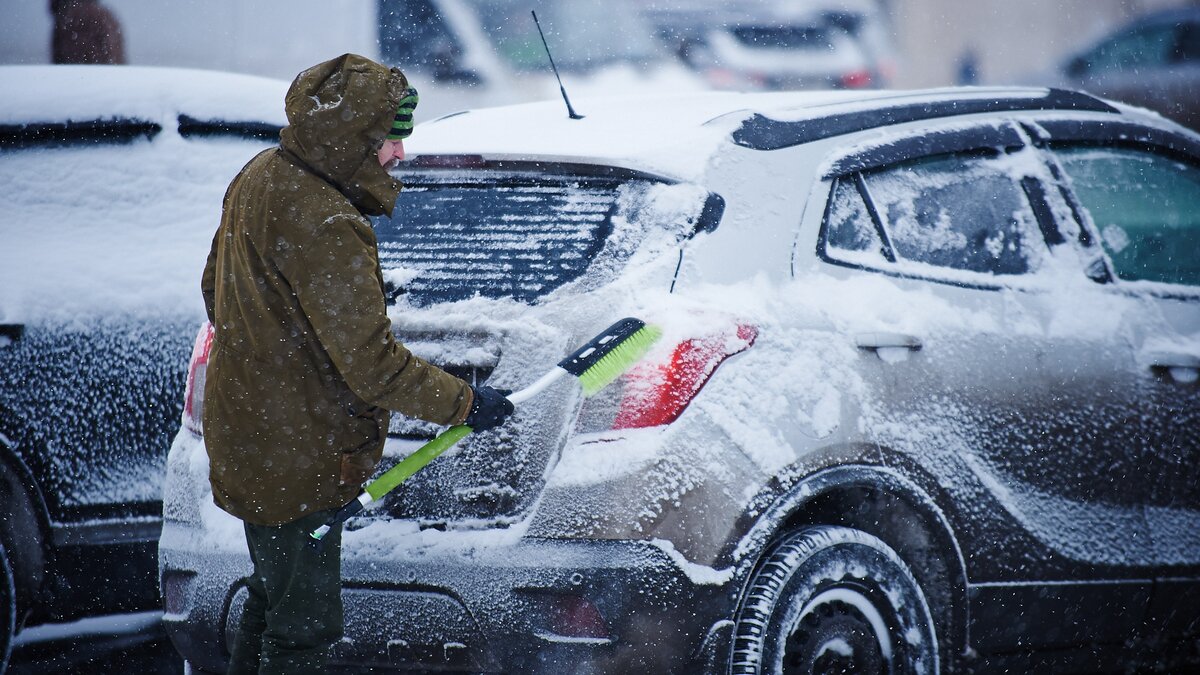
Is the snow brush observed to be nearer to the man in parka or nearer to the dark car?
the man in parka

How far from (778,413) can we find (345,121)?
1.15 m

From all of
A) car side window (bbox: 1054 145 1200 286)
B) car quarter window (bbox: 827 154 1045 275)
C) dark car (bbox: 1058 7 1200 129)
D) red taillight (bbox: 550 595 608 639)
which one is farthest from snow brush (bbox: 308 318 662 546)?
dark car (bbox: 1058 7 1200 129)

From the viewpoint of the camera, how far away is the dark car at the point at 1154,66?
1526 cm

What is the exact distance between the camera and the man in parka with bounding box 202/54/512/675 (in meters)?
2.95

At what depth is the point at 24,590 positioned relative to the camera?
4.35m

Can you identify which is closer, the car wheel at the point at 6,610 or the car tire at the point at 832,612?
the car tire at the point at 832,612

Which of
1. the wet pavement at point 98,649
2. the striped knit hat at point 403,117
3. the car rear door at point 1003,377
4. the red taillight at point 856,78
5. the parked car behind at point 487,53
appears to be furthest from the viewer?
the red taillight at point 856,78

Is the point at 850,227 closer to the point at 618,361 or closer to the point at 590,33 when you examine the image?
the point at 618,361

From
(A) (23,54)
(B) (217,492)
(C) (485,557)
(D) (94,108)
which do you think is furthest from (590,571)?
(A) (23,54)

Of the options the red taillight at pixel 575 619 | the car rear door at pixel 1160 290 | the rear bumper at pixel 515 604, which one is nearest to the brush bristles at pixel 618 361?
the rear bumper at pixel 515 604

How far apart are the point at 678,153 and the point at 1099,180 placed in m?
1.62

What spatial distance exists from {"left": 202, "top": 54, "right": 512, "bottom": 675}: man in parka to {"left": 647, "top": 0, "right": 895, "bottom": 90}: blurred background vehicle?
11869 mm

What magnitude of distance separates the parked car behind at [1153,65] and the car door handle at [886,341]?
12.3m

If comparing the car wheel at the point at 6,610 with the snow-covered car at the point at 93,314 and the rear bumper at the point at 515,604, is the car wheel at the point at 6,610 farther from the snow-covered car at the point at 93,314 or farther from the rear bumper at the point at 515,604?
the rear bumper at the point at 515,604
